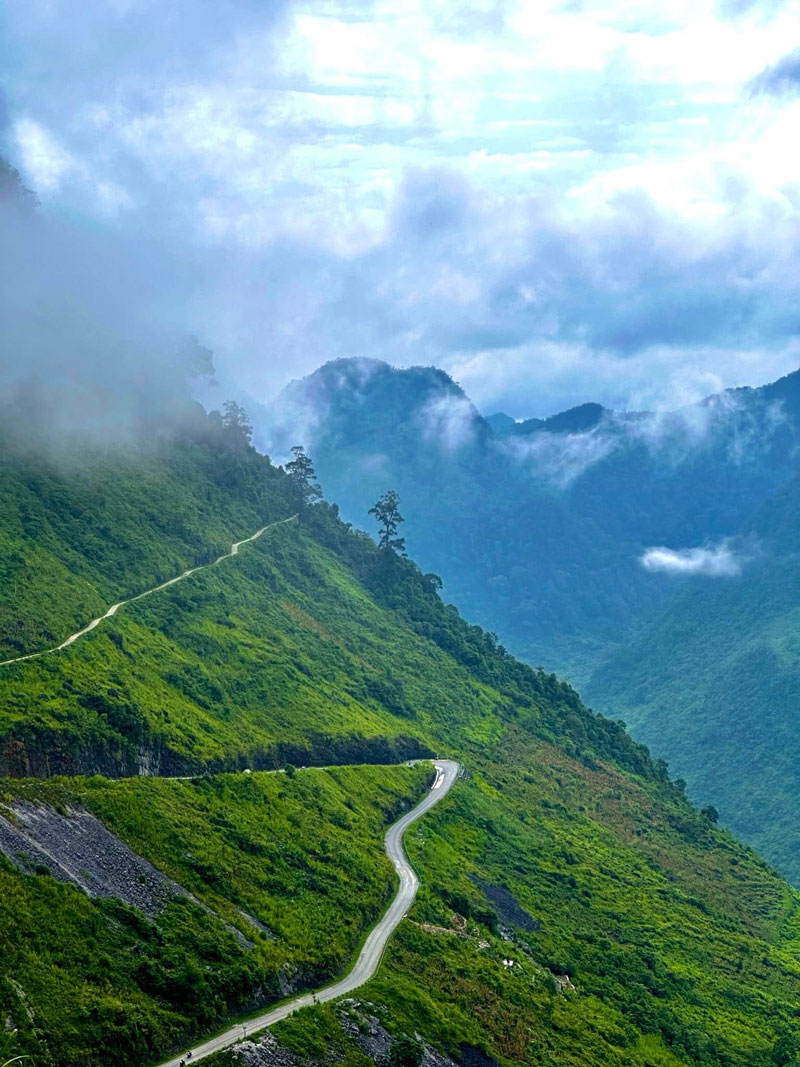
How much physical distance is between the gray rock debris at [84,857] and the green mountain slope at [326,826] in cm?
72

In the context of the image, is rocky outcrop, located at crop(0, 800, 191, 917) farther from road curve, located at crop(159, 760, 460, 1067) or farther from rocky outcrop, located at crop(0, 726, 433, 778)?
rocky outcrop, located at crop(0, 726, 433, 778)

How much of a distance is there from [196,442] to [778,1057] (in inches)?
4143

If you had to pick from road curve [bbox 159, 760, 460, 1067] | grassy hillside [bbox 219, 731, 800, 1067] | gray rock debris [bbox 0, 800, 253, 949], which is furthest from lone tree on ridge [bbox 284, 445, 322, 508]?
gray rock debris [bbox 0, 800, 253, 949]

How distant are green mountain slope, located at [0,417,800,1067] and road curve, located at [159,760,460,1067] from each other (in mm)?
945

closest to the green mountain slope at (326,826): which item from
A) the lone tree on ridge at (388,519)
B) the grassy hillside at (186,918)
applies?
the grassy hillside at (186,918)

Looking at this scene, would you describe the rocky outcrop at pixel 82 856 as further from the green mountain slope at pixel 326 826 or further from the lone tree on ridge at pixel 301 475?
the lone tree on ridge at pixel 301 475

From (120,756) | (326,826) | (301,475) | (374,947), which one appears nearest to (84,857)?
(374,947)

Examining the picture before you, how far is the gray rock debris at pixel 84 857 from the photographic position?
52.7 meters

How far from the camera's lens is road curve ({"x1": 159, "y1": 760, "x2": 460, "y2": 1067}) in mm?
48250

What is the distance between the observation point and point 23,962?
44.8 m

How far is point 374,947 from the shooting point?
65688mm

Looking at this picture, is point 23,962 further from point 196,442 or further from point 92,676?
point 196,442

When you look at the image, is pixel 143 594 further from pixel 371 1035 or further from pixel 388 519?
pixel 371 1035

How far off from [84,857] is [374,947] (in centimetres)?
1903
